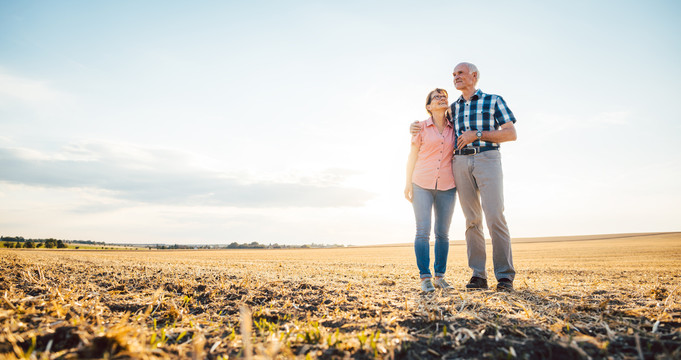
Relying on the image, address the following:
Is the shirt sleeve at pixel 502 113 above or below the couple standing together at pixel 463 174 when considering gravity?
above

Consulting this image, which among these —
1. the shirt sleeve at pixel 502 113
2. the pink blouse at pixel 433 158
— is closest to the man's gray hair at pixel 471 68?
the shirt sleeve at pixel 502 113

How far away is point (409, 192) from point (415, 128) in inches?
38.4

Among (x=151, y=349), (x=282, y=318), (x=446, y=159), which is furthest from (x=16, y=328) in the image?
(x=446, y=159)

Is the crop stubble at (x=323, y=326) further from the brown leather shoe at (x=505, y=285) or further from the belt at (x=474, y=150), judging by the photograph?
the belt at (x=474, y=150)

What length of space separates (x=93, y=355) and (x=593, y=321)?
3454 mm

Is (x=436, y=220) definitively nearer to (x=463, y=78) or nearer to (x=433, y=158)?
(x=433, y=158)

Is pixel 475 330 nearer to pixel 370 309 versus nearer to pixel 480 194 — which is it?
pixel 370 309

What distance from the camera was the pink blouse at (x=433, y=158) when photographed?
5.07 metres

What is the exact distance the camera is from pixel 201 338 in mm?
2254

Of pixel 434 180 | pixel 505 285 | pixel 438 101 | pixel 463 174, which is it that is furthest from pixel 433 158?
pixel 505 285

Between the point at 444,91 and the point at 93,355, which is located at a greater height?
the point at 444,91

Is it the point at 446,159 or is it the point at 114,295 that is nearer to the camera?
the point at 114,295

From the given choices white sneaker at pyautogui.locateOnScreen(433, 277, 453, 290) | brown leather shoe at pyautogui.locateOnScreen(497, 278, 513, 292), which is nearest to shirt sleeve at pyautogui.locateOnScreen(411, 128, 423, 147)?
white sneaker at pyautogui.locateOnScreen(433, 277, 453, 290)

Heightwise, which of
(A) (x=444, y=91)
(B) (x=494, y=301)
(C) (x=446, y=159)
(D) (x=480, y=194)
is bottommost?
(B) (x=494, y=301)
